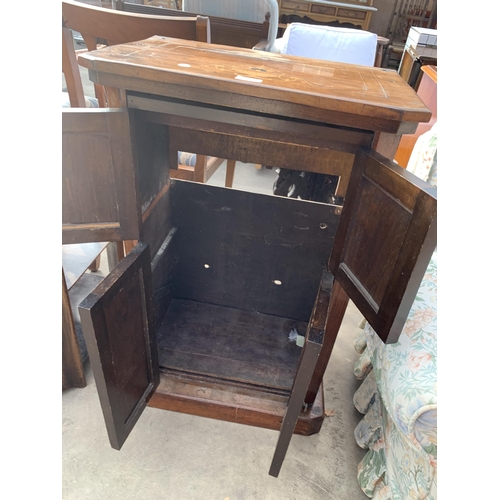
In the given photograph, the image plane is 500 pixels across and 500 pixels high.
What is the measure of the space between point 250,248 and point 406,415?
68 centimetres

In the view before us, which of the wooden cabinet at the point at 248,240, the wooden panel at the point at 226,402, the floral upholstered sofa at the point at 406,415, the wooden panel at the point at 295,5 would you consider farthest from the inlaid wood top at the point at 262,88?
the wooden panel at the point at 295,5

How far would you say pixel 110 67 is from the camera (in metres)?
0.62

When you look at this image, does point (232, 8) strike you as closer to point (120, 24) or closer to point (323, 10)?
point (120, 24)

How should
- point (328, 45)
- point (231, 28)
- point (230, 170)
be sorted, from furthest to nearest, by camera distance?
point (230, 170), point (328, 45), point (231, 28)

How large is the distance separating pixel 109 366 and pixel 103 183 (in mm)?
363

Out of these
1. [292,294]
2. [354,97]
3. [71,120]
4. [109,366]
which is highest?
[354,97]

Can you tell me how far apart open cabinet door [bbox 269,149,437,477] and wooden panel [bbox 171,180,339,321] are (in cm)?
34

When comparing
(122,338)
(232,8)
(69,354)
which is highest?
A: (232,8)

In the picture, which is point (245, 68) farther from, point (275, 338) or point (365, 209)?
point (275, 338)

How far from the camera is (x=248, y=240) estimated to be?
1202 millimetres

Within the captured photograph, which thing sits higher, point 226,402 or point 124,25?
point 124,25

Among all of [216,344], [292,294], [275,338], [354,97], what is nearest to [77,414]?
[216,344]

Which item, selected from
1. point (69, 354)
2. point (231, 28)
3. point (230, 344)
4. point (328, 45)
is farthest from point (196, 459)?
point (328, 45)

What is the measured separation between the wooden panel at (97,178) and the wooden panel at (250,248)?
1.23ft
